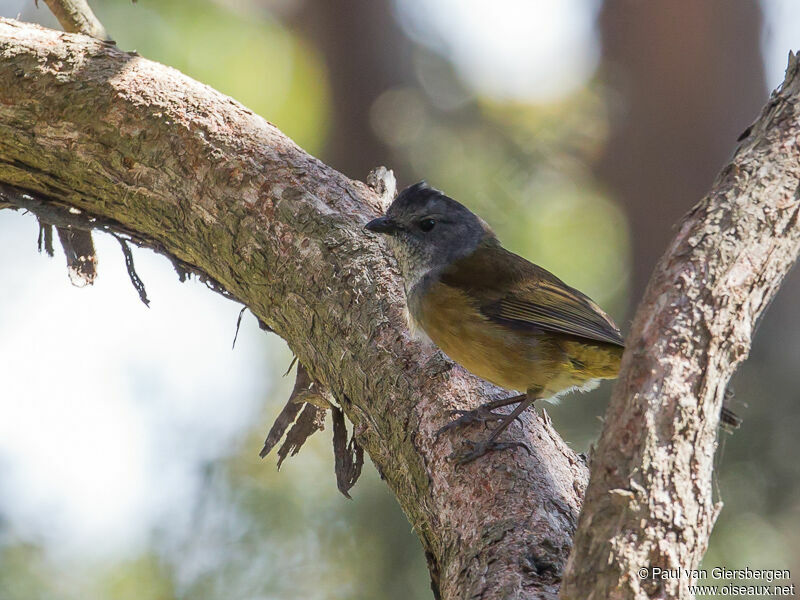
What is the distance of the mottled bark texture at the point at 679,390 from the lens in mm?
1841

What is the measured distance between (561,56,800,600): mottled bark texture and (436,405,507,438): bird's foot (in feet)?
3.68

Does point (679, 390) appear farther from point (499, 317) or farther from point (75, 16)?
point (75, 16)

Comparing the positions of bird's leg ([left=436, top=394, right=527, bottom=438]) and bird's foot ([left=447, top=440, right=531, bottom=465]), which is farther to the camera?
bird's leg ([left=436, top=394, right=527, bottom=438])

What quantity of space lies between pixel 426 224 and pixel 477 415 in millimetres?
1238

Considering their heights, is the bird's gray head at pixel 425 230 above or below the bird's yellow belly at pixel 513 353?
above

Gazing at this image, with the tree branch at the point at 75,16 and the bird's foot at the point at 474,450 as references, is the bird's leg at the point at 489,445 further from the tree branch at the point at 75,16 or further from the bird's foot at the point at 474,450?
the tree branch at the point at 75,16

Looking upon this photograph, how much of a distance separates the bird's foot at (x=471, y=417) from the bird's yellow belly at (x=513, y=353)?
237 mm

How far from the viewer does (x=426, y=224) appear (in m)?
4.03

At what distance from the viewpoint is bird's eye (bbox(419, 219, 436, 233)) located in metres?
4.00

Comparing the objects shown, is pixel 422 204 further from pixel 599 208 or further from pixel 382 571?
pixel 599 208

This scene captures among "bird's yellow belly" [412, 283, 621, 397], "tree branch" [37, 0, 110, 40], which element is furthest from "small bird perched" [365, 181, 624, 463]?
"tree branch" [37, 0, 110, 40]
